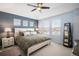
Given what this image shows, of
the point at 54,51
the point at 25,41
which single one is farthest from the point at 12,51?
the point at 54,51

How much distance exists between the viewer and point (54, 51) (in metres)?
1.63

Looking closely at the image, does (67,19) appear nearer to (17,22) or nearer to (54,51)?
(54,51)

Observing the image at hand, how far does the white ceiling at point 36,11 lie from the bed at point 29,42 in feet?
1.44

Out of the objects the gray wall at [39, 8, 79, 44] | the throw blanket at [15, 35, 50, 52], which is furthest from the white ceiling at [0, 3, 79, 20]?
the throw blanket at [15, 35, 50, 52]

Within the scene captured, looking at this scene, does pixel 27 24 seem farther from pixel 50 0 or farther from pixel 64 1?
pixel 64 1

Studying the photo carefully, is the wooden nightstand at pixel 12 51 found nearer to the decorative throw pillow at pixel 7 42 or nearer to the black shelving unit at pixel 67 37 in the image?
the decorative throw pillow at pixel 7 42

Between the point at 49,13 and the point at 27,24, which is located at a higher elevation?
the point at 49,13

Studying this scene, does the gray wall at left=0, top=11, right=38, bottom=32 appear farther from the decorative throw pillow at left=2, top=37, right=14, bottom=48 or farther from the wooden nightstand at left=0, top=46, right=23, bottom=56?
the wooden nightstand at left=0, top=46, right=23, bottom=56

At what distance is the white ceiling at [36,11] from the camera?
1.52 metres

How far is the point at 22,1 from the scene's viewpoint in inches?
60.4

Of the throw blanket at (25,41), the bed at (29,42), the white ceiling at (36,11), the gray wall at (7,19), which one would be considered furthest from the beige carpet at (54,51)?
the gray wall at (7,19)

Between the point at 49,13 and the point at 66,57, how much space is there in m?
0.99

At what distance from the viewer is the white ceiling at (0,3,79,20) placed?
4.97ft

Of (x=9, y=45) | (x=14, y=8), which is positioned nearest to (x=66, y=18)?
(x=14, y=8)
